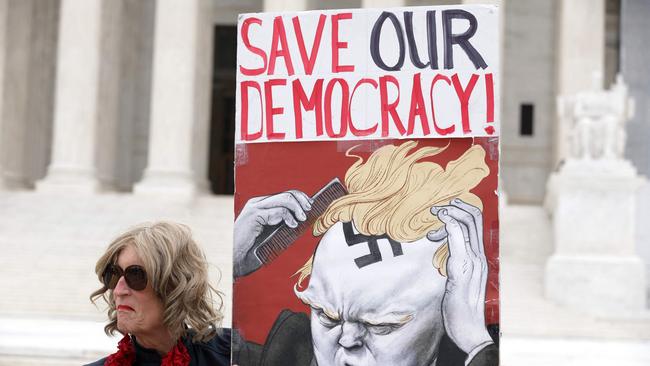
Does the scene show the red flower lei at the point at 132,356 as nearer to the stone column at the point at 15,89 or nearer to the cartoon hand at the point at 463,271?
the cartoon hand at the point at 463,271

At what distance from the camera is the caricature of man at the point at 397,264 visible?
209 inches

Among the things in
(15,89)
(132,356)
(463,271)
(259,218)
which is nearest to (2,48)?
(15,89)

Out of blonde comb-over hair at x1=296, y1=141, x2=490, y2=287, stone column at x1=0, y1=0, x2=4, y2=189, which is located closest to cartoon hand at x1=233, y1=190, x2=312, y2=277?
blonde comb-over hair at x1=296, y1=141, x2=490, y2=287

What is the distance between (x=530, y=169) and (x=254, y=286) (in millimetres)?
39878

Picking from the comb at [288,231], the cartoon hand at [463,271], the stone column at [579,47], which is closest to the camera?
the cartoon hand at [463,271]

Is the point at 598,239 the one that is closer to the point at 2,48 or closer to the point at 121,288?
the point at 121,288

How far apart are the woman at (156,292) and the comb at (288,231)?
1.37 feet

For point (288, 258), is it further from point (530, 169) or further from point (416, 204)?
point (530, 169)

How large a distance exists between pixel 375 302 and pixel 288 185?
849 mm

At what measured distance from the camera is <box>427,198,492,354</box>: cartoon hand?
5309 mm

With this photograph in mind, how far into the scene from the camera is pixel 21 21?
41281 millimetres

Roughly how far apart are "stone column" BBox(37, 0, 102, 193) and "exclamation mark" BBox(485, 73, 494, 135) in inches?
1257

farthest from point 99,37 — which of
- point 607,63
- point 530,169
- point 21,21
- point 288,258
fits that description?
point 288,258

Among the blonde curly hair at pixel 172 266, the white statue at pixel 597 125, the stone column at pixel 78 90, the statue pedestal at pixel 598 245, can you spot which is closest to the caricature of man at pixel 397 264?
the blonde curly hair at pixel 172 266
